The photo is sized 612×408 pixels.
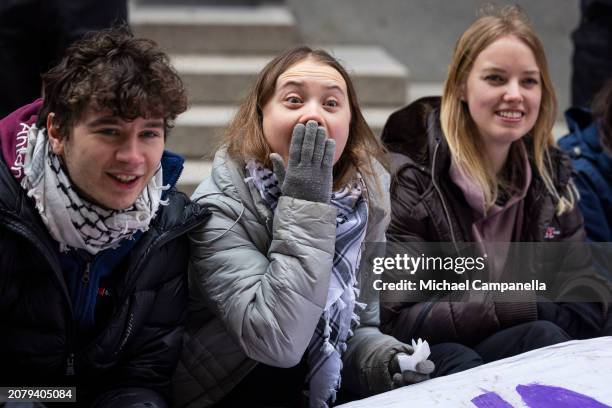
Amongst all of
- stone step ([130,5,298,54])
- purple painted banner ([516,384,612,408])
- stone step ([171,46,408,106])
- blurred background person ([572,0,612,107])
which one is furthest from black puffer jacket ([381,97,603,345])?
stone step ([130,5,298,54])

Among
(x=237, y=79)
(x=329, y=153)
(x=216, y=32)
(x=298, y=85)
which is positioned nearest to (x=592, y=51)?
(x=237, y=79)

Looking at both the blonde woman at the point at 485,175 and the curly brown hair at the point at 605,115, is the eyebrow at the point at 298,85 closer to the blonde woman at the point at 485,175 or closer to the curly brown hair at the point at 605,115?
the blonde woman at the point at 485,175

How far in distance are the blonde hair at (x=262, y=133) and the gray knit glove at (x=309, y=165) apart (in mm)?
170

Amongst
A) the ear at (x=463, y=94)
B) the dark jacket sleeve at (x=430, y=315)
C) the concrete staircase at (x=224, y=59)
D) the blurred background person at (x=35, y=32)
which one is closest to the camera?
the dark jacket sleeve at (x=430, y=315)

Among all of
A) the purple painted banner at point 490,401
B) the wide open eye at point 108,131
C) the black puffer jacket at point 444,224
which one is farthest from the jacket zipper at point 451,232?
the wide open eye at point 108,131

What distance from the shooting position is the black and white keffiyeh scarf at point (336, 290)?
228 centimetres

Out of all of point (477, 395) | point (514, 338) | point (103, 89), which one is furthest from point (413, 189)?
point (103, 89)

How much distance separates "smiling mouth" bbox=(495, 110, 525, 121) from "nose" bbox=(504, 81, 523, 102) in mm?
37

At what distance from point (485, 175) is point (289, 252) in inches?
36.3

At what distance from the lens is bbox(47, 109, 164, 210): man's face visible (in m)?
1.98

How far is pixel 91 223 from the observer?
1991 mm

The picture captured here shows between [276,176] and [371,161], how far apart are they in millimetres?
335

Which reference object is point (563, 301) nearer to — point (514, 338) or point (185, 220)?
point (514, 338)

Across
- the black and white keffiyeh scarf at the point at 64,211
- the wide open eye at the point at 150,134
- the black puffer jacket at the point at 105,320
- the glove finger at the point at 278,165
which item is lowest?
the black puffer jacket at the point at 105,320
